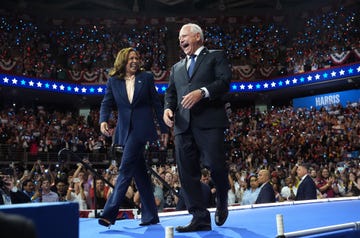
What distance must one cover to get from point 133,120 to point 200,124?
2.35ft

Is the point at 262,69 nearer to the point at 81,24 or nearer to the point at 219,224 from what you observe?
the point at 81,24

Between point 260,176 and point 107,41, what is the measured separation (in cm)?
1914

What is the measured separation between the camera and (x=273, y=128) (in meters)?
20.3

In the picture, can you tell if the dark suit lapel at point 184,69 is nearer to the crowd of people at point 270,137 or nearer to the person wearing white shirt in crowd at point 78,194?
the person wearing white shirt in crowd at point 78,194

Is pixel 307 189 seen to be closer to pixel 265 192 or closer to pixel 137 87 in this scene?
pixel 265 192

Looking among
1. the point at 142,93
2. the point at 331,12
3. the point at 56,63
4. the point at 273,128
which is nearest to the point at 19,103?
the point at 56,63

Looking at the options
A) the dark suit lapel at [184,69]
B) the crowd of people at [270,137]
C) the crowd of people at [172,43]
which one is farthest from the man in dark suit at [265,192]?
the crowd of people at [172,43]

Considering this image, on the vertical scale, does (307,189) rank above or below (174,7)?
below

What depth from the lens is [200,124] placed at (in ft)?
10.8

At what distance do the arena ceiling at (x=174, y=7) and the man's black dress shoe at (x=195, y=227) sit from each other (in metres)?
24.3

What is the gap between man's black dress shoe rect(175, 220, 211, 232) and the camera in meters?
3.16

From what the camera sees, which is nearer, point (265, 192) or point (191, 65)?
point (191, 65)

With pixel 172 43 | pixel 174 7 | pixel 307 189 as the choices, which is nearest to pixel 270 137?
pixel 172 43

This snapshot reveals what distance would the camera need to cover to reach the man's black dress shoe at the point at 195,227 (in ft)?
10.4
